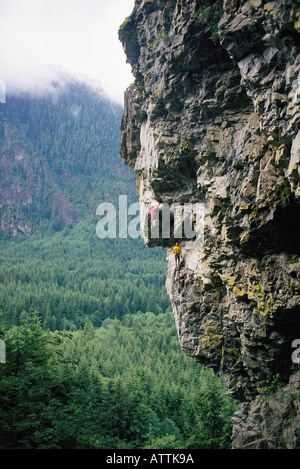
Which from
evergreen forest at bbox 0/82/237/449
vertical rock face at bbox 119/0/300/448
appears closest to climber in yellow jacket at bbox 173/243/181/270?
vertical rock face at bbox 119/0/300/448

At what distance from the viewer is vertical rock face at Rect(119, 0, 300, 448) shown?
425 inches

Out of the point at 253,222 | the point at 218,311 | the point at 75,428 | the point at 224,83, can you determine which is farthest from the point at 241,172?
the point at 75,428

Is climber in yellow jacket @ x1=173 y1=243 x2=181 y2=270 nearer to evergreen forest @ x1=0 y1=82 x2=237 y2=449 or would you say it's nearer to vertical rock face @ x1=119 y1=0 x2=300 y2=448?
vertical rock face @ x1=119 y1=0 x2=300 y2=448

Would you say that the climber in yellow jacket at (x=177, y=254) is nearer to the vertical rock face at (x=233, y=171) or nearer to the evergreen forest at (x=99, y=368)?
the vertical rock face at (x=233, y=171)

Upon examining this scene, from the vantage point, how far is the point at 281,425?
11.3 m

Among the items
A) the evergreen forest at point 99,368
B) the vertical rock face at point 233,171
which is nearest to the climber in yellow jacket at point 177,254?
the vertical rock face at point 233,171

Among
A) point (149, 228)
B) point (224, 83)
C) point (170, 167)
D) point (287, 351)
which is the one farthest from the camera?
point (149, 228)

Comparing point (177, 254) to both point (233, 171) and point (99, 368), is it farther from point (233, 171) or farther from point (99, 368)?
point (99, 368)

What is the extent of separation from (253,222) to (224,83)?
20.2 ft

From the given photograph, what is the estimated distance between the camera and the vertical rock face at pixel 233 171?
10789 mm

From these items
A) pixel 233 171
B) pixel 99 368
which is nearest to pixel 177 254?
pixel 233 171

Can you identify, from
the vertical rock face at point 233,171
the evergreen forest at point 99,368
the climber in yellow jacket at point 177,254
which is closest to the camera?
the vertical rock face at point 233,171

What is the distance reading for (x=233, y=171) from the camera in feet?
44.1
